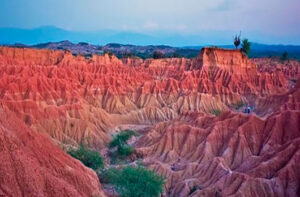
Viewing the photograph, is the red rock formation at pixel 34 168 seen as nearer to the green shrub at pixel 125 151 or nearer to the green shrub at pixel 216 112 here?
the green shrub at pixel 125 151

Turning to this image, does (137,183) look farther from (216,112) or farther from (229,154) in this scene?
(216,112)

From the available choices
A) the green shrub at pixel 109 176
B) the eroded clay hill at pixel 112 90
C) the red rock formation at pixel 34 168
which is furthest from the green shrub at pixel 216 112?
the red rock formation at pixel 34 168

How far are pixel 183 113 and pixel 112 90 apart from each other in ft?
78.6

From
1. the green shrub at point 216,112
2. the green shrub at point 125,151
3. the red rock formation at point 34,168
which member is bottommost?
the green shrub at point 125,151

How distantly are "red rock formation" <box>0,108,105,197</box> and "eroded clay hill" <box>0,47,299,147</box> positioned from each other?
24004mm

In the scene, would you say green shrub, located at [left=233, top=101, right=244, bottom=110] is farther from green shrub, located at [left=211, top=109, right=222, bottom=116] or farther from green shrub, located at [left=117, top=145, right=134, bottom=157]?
green shrub, located at [left=117, top=145, right=134, bottom=157]

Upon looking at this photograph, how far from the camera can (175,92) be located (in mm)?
73500

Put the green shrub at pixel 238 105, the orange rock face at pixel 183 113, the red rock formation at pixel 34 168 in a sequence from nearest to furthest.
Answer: the red rock formation at pixel 34 168 → the orange rock face at pixel 183 113 → the green shrub at pixel 238 105

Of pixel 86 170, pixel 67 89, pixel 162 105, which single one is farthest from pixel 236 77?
pixel 86 170

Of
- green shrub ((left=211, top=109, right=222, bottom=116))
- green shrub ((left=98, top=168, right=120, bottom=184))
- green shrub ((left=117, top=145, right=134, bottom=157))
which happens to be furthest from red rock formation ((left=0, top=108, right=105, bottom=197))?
green shrub ((left=211, top=109, right=222, bottom=116))

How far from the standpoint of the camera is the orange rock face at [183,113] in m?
27.9

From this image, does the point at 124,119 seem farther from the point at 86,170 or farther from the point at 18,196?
the point at 18,196

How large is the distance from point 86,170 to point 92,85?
47399 mm

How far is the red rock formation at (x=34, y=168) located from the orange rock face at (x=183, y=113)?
1026cm
